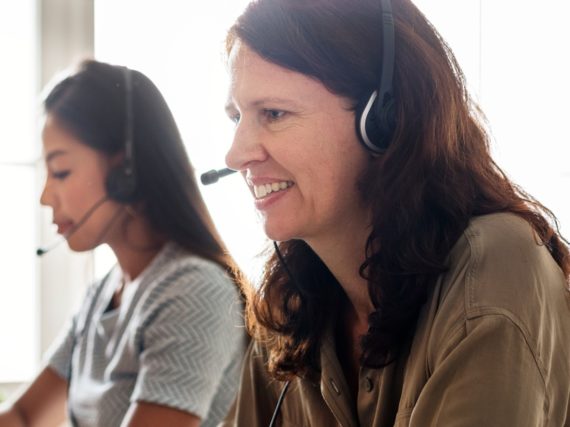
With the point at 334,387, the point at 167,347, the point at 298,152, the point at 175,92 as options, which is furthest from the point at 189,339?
the point at 175,92

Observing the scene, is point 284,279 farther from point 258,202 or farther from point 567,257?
point 567,257

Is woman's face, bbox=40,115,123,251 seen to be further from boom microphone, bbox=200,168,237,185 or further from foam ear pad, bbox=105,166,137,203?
boom microphone, bbox=200,168,237,185

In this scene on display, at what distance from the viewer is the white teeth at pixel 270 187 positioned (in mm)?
1036

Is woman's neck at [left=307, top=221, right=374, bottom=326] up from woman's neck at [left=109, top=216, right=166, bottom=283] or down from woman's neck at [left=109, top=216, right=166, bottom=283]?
up

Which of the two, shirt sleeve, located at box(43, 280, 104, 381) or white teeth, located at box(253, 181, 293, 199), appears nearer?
white teeth, located at box(253, 181, 293, 199)

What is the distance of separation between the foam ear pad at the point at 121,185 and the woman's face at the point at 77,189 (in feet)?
0.07

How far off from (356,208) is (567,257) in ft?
0.85

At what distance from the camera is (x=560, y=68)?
2293 millimetres

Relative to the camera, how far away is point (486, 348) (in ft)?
2.72

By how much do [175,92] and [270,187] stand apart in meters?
1.30

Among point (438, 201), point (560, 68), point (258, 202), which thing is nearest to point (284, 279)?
point (258, 202)

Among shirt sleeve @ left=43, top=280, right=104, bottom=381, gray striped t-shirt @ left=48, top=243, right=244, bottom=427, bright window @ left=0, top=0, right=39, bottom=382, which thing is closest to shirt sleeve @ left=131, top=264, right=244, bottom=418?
gray striped t-shirt @ left=48, top=243, right=244, bottom=427

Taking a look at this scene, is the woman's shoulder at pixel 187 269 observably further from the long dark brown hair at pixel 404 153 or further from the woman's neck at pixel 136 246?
the long dark brown hair at pixel 404 153

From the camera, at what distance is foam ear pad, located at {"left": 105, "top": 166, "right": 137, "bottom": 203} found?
5.04 ft
